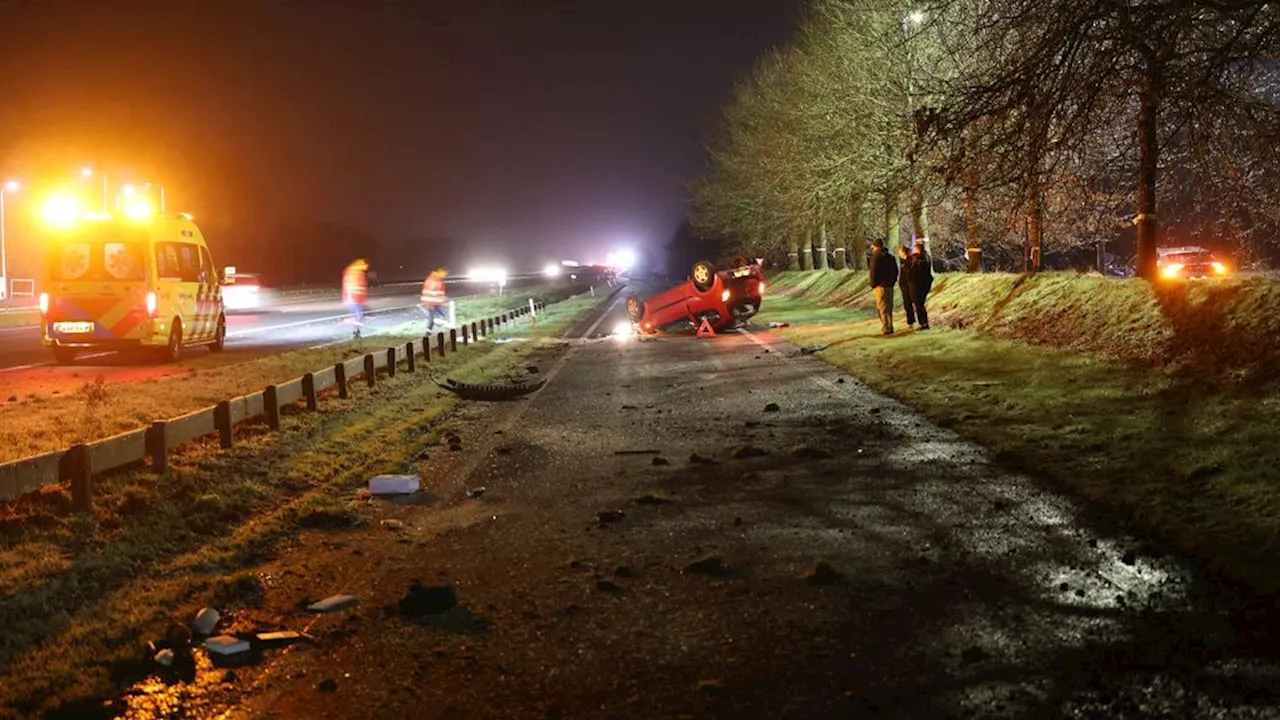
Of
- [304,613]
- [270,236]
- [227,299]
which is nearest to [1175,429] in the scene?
[304,613]

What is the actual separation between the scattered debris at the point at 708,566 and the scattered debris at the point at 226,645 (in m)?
2.54

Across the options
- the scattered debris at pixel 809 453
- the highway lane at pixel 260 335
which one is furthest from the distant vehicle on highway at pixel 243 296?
the scattered debris at pixel 809 453

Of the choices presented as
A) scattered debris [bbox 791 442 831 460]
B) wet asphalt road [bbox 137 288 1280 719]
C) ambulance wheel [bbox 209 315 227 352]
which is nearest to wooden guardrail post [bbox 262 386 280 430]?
wet asphalt road [bbox 137 288 1280 719]

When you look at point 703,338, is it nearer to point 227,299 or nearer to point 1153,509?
point 1153,509

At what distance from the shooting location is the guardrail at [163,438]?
749cm

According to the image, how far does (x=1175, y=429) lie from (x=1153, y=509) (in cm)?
275

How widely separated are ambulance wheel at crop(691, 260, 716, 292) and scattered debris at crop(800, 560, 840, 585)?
19.9 m

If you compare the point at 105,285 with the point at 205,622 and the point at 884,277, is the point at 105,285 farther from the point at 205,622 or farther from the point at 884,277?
the point at 205,622

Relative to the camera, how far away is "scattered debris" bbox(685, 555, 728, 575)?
6.29 m

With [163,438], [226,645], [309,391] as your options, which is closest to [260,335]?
[309,391]

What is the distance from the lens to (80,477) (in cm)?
789

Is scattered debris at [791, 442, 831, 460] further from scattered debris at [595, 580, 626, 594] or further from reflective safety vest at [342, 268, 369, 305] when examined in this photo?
reflective safety vest at [342, 268, 369, 305]

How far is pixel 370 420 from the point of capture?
514 inches

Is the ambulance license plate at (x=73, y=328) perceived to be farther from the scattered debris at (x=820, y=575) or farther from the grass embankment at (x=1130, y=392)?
the scattered debris at (x=820, y=575)
